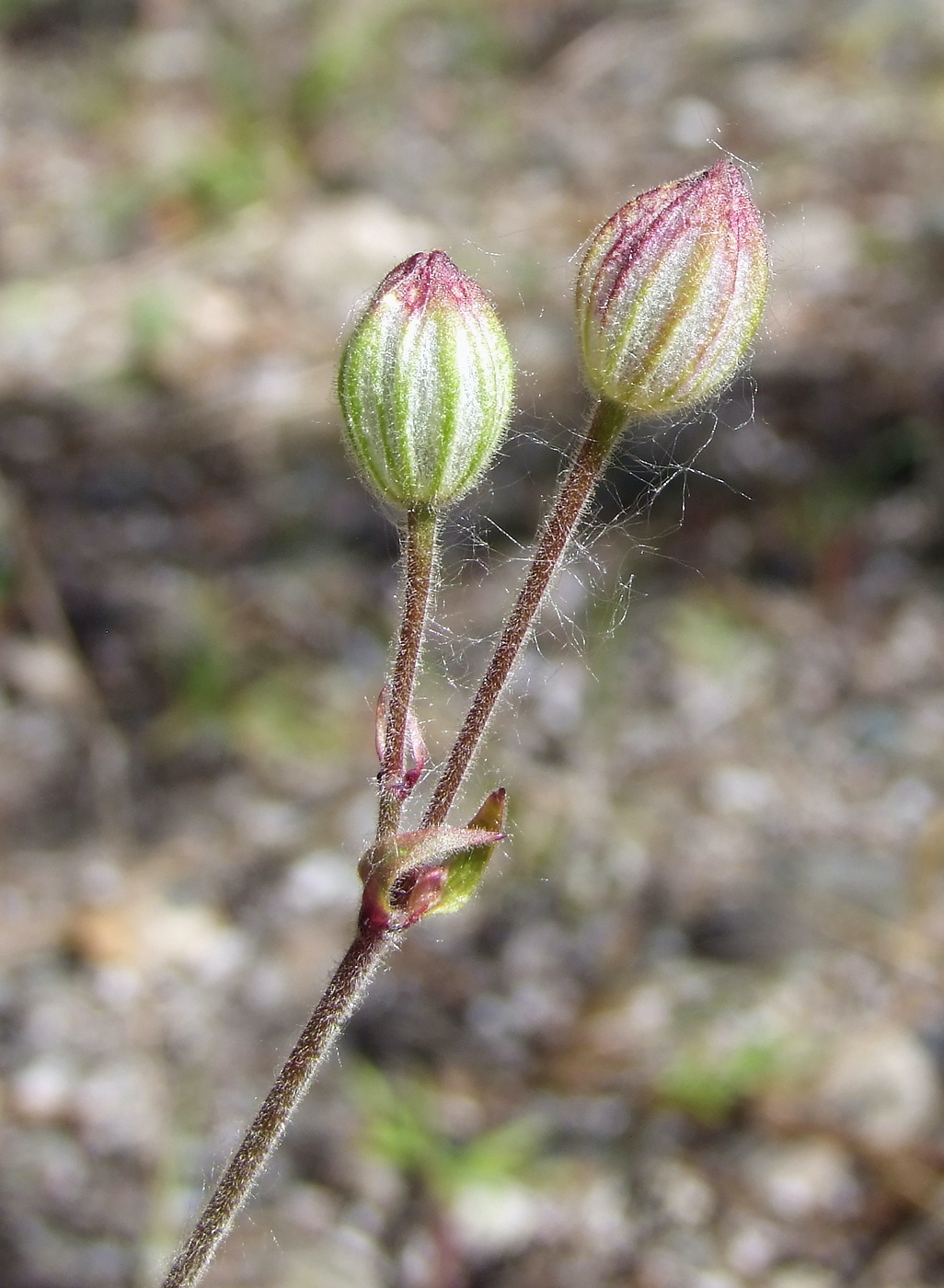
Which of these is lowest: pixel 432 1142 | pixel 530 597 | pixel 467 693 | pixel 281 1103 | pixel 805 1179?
pixel 281 1103

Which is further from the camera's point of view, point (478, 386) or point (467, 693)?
point (467, 693)

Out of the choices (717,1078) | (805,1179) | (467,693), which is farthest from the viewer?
(467,693)

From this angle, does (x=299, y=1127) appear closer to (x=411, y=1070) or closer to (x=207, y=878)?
(x=411, y=1070)

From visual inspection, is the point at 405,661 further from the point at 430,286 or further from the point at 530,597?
the point at 430,286

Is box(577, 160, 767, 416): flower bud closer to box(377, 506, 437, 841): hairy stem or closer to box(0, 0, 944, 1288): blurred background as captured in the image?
box(0, 0, 944, 1288): blurred background

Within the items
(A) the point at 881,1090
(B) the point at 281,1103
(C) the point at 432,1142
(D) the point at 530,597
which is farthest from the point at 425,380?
(A) the point at 881,1090

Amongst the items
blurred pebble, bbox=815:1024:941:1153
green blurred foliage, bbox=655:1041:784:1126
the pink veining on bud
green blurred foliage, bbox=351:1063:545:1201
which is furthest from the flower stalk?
blurred pebble, bbox=815:1024:941:1153

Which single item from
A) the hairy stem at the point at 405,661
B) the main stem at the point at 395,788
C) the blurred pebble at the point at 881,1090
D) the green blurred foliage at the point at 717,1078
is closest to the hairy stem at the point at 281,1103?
the main stem at the point at 395,788
